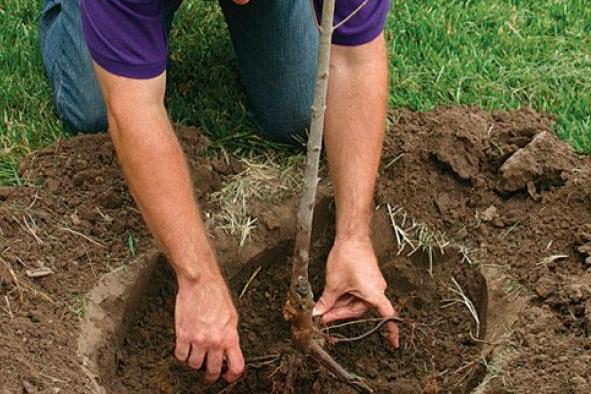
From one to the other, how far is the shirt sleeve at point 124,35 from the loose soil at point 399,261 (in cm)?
62

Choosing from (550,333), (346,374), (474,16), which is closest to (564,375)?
(550,333)

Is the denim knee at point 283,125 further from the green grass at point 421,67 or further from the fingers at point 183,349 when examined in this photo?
the fingers at point 183,349

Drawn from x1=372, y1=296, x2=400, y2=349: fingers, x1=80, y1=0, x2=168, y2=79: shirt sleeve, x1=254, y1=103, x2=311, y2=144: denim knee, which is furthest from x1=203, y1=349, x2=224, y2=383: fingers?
x1=254, y1=103, x2=311, y2=144: denim knee

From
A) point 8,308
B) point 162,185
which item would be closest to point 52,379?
point 8,308

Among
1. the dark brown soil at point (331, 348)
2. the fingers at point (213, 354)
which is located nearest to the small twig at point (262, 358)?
the dark brown soil at point (331, 348)

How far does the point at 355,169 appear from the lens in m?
3.00

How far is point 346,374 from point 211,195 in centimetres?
79

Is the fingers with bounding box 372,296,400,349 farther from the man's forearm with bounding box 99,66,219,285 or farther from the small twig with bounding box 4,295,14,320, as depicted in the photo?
the small twig with bounding box 4,295,14,320

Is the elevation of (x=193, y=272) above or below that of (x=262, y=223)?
above

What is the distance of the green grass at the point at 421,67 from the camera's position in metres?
3.57

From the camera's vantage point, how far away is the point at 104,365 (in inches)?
112

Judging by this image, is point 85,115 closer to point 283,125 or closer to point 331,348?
point 283,125

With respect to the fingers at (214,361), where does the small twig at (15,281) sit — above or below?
above

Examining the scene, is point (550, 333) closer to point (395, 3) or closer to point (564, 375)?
point (564, 375)
